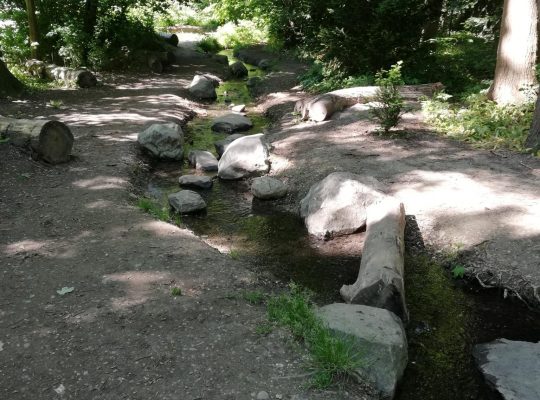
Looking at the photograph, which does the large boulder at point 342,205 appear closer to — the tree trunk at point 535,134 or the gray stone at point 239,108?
the tree trunk at point 535,134

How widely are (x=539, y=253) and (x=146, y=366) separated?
4.48 m

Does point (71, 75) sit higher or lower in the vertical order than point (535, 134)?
higher

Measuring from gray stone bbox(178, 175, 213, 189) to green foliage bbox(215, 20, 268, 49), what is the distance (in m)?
18.2

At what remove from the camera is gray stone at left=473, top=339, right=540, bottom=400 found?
375 cm

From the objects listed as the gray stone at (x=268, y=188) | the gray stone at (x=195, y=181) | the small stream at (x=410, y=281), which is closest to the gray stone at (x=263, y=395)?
the small stream at (x=410, y=281)

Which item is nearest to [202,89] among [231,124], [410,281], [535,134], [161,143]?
[231,124]

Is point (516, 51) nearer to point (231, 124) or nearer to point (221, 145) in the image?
point (221, 145)

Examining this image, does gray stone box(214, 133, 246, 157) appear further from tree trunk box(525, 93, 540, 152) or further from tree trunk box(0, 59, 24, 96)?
tree trunk box(0, 59, 24, 96)

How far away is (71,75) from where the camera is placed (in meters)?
14.3

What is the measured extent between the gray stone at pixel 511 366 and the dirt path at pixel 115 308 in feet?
3.96

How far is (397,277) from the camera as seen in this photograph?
15.9 ft

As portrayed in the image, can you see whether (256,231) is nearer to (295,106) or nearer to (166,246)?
(166,246)

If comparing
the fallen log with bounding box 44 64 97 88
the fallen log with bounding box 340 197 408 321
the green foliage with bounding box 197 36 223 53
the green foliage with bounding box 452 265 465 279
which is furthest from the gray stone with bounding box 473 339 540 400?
→ the green foliage with bounding box 197 36 223 53

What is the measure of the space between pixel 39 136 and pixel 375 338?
637 cm
